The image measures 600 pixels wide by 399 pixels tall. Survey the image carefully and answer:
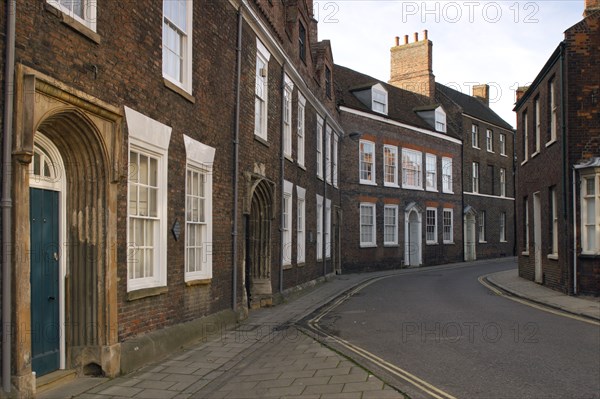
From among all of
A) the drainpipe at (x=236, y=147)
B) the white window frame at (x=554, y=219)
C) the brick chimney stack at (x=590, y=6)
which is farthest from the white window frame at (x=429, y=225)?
the drainpipe at (x=236, y=147)

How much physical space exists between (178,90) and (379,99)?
24209mm

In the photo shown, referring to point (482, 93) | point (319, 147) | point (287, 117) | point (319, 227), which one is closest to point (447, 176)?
point (482, 93)

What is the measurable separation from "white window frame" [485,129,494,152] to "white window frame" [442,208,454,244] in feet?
22.8

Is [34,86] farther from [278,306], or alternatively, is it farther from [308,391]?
[278,306]

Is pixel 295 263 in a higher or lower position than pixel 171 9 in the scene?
lower

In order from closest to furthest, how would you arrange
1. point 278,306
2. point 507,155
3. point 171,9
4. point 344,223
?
point 171,9 → point 278,306 → point 344,223 → point 507,155

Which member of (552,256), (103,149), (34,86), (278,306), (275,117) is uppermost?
(275,117)

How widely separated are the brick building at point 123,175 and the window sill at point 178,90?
0.03 m

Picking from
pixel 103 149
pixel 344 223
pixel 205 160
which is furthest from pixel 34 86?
pixel 344 223

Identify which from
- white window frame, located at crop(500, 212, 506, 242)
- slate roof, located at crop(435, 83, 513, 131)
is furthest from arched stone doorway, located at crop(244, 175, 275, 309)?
white window frame, located at crop(500, 212, 506, 242)

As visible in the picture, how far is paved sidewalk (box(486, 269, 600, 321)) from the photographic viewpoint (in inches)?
513

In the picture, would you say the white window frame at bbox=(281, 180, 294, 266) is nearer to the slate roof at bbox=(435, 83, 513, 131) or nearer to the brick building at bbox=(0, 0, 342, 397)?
the brick building at bbox=(0, 0, 342, 397)

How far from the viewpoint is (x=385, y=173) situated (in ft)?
105

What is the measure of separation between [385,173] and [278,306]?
59.5ft
